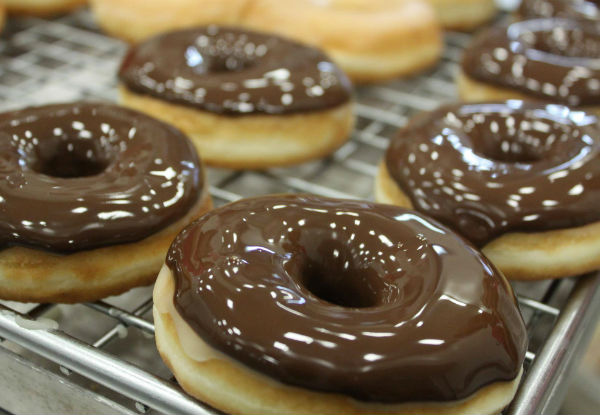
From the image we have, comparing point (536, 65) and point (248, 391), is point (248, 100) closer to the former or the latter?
point (536, 65)

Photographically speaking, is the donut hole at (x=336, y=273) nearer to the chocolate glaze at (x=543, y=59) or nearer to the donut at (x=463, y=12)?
the chocolate glaze at (x=543, y=59)

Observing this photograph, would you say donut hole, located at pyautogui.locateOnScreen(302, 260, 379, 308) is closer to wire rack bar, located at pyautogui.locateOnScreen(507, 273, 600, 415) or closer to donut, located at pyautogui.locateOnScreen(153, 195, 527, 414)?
donut, located at pyautogui.locateOnScreen(153, 195, 527, 414)

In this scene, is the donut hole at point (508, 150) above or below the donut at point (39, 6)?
above

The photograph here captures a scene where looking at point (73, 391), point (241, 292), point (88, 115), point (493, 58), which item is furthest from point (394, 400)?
point (493, 58)

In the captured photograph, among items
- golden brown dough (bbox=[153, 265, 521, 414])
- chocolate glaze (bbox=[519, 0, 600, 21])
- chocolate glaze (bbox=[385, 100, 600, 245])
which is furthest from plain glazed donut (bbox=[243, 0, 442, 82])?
golden brown dough (bbox=[153, 265, 521, 414])

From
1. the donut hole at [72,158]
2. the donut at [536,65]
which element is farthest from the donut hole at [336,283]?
A: the donut at [536,65]
